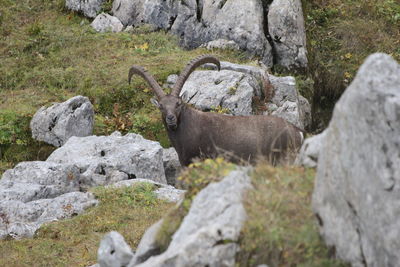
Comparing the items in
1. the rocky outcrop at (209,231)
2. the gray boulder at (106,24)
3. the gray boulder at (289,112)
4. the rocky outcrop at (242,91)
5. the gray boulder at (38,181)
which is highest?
the rocky outcrop at (209,231)

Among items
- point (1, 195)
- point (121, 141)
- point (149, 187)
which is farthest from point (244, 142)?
point (1, 195)

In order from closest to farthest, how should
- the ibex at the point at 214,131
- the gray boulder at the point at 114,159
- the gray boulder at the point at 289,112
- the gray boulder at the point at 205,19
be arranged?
the ibex at the point at 214,131 < the gray boulder at the point at 114,159 < the gray boulder at the point at 289,112 < the gray boulder at the point at 205,19

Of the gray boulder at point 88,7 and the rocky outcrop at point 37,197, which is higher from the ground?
the gray boulder at point 88,7

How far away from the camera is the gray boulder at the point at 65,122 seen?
74.7ft

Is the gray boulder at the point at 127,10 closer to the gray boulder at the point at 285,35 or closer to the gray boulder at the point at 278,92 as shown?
the gray boulder at the point at 285,35

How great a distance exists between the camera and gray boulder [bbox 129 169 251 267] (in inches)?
324

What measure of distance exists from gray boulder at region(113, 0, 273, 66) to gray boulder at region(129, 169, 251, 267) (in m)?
17.9

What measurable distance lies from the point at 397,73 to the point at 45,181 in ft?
41.3

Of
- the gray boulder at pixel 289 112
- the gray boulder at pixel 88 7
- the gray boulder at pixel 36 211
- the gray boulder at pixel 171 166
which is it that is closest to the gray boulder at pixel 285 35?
the gray boulder at pixel 289 112

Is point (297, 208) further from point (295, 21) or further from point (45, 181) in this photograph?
point (295, 21)

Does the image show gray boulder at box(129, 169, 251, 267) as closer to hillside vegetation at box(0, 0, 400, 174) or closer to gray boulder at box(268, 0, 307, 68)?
hillside vegetation at box(0, 0, 400, 174)

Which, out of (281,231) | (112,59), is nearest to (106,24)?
(112,59)

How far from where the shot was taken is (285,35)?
27.0m

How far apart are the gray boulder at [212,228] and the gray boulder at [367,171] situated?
1119 millimetres
